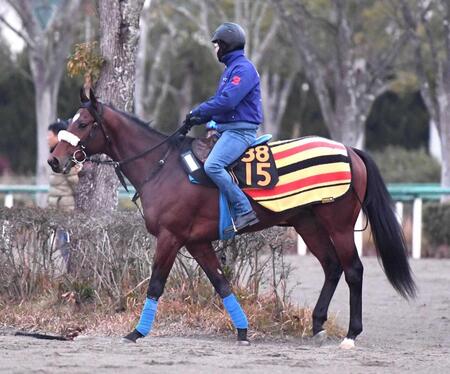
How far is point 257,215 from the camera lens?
28.3ft

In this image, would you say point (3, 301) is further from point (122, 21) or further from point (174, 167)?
point (122, 21)

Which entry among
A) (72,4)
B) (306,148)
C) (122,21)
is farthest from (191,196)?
(72,4)

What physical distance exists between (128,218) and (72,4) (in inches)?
607

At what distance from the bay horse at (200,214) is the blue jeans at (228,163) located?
0.17m

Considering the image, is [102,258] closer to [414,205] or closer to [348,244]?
[348,244]

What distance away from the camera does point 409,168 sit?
28.7 metres

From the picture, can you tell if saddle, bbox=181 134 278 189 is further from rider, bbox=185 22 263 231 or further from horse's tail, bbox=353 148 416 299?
horse's tail, bbox=353 148 416 299

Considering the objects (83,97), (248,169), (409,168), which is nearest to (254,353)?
(248,169)

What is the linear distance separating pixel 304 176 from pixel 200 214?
34.4 inches

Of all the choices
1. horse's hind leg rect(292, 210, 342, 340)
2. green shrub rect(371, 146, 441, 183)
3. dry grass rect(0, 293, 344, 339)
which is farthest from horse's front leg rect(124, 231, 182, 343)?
green shrub rect(371, 146, 441, 183)

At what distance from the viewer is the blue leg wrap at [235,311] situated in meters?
8.61

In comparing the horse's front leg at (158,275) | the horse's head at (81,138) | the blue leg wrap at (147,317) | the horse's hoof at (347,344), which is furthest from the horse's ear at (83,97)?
the horse's hoof at (347,344)

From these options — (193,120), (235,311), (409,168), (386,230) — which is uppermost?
(409,168)

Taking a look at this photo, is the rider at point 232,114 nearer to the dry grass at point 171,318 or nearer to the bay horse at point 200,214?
the bay horse at point 200,214
